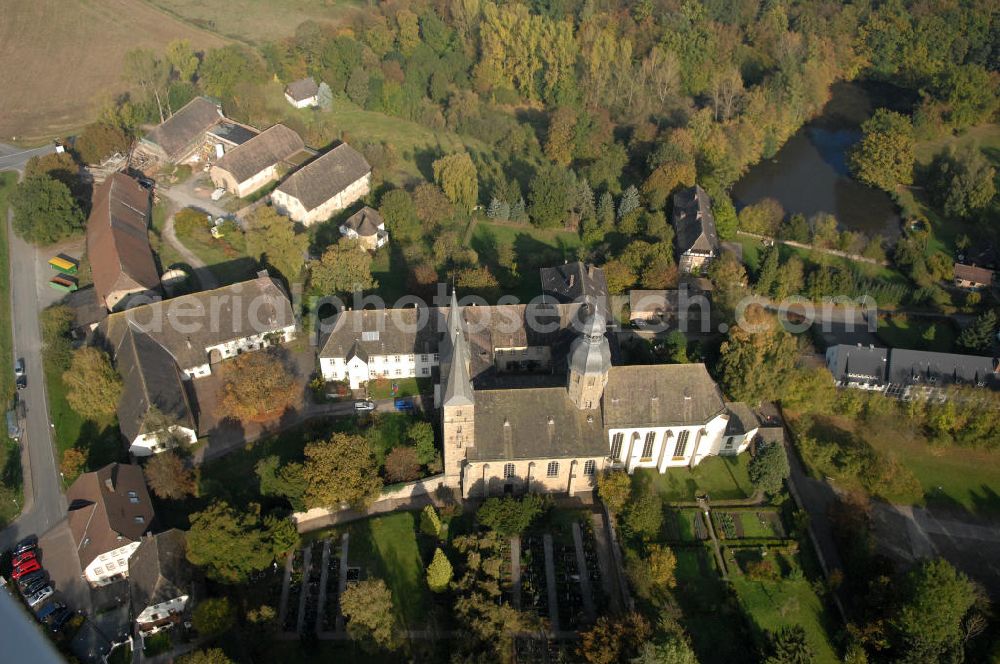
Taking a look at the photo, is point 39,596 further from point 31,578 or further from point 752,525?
point 752,525

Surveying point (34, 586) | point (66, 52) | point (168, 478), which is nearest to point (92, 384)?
point (168, 478)

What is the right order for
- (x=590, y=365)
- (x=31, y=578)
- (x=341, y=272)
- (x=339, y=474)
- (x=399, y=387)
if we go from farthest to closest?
(x=341, y=272) < (x=399, y=387) < (x=339, y=474) < (x=590, y=365) < (x=31, y=578)

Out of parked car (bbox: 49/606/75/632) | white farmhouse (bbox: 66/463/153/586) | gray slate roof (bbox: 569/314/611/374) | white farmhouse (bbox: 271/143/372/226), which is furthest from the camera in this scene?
white farmhouse (bbox: 271/143/372/226)

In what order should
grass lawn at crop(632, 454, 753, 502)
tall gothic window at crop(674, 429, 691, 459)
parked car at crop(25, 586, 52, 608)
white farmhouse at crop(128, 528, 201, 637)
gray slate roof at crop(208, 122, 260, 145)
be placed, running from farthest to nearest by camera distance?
1. gray slate roof at crop(208, 122, 260, 145)
2. grass lawn at crop(632, 454, 753, 502)
3. tall gothic window at crop(674, 429, 691, 459)
4. parked car at crop(25, 586, 52, 608)
5. white farmhouse at crop(128, 528, 201, 637)

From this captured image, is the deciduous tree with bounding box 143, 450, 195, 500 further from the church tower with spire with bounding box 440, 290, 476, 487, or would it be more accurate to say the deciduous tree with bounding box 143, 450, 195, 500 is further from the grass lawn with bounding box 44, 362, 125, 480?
the church tower with spire with bounding box 440, 290, 476, 487

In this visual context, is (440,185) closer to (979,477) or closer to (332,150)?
(332,150)

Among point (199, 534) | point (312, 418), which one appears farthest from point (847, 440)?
point (199, 534)

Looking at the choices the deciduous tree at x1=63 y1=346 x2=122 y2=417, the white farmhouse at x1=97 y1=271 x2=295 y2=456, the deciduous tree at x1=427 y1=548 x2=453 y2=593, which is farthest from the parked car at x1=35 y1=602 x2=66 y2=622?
the deciduous tree at x1=427 y1=548 x2=453 y2=593
